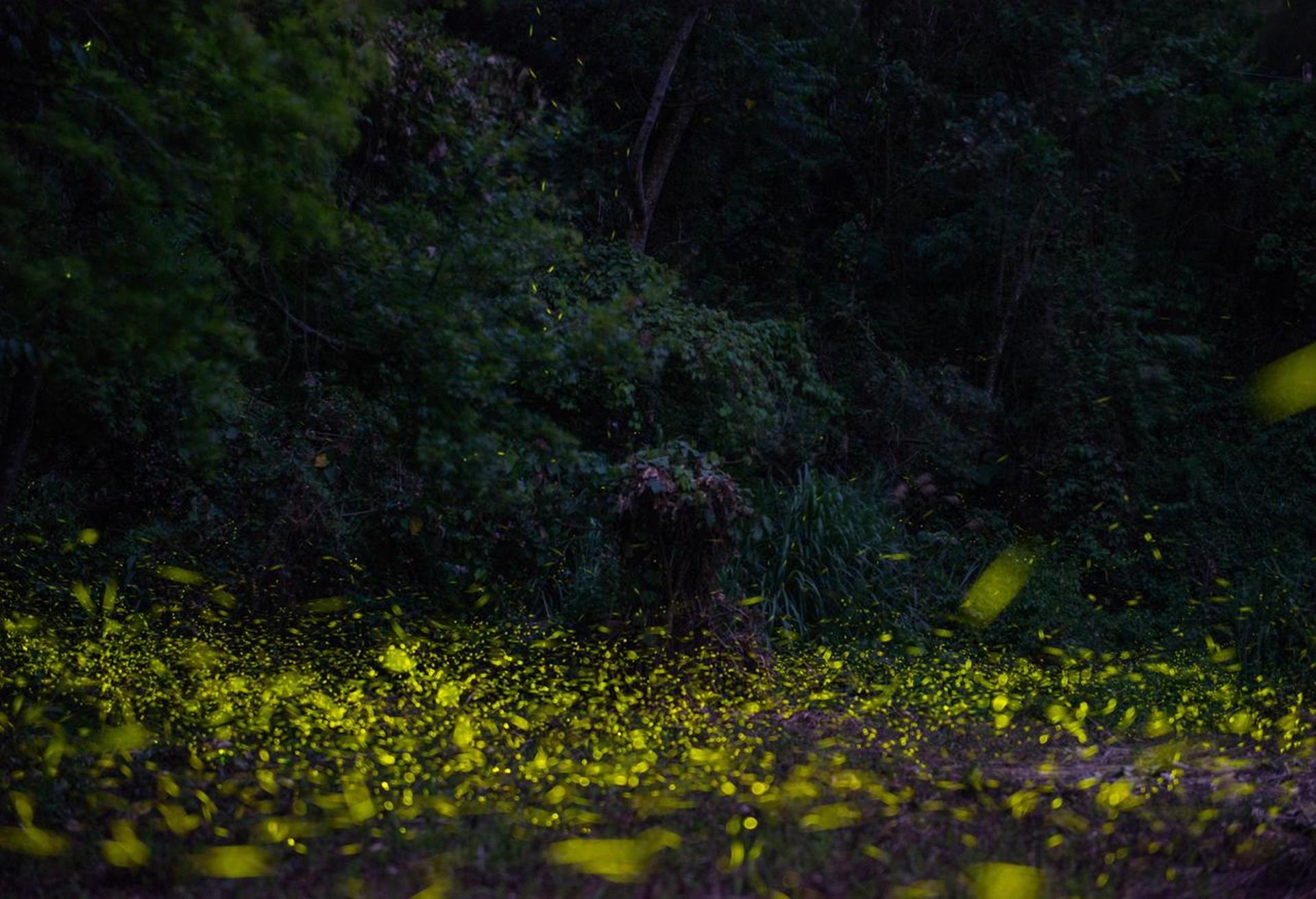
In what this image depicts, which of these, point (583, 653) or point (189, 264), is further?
point (583, 653)

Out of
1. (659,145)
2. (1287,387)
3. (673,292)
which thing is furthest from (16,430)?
(1287,387)

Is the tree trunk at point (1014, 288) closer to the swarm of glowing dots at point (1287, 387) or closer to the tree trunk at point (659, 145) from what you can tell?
the swarm of glowing dots at point (1287, 387)

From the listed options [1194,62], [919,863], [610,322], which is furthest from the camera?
[1194,62]

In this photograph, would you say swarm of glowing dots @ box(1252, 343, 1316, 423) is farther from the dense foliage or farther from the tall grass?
the tall grass

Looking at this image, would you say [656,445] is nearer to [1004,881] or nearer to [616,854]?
[616,854]

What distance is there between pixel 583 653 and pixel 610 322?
228 centimetres

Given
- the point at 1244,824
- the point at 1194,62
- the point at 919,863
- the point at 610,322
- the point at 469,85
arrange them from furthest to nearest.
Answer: the point at 1194,62
the point at 469,85
the point at 610,322
the point at 1244,824
the point at 919,863

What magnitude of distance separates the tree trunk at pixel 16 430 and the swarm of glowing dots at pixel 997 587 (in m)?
6.52

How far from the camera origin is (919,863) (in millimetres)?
4266

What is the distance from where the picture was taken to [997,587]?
10.1 meters

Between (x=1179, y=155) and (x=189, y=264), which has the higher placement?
(x=1179, y=155)

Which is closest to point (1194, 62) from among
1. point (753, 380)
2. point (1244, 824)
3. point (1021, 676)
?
point (753, 380)

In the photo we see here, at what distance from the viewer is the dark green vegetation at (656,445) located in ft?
15.4

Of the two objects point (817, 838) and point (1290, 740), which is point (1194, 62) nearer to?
point (1290, 740)
